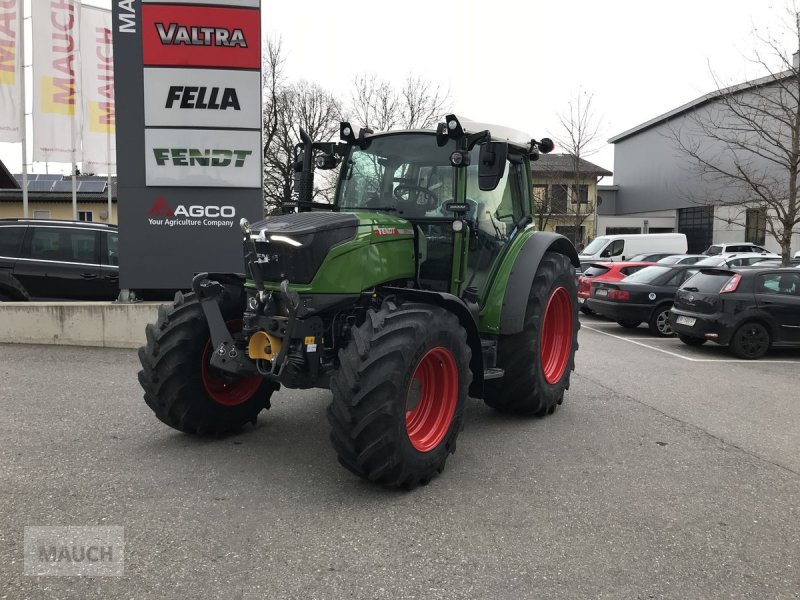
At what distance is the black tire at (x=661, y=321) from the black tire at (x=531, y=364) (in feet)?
23.0

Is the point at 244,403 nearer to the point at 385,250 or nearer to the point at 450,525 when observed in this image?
the point at 385,250

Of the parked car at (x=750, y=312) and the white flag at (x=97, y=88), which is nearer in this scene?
the parked car at (x=750, y=312)

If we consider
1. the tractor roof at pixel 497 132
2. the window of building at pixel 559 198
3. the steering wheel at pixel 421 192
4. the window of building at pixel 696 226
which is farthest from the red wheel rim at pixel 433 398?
the window of building at pixel 696 226

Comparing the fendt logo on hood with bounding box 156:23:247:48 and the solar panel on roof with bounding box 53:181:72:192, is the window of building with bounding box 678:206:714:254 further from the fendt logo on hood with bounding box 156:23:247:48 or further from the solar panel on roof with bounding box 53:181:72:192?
the fendt logo on hood with bounding box 156:23:247:48

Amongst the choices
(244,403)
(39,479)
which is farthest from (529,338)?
(39,479)

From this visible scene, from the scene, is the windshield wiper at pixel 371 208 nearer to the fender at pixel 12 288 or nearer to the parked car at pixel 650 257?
the fender at pixel 12 288

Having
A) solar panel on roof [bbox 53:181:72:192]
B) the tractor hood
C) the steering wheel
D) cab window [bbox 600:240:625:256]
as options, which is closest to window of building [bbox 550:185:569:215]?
cab window [bbox 600:240:625:256]

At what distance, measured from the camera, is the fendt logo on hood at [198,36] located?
897 centimetres

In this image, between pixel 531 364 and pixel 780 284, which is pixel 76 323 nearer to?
pixel 531 364

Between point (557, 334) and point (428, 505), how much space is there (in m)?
3.16

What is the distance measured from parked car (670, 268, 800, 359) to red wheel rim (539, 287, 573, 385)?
4.72 metres

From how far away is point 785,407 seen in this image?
6.78 metres

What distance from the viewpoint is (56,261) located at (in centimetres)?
983

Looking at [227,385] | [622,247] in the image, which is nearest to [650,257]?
[622,247]
